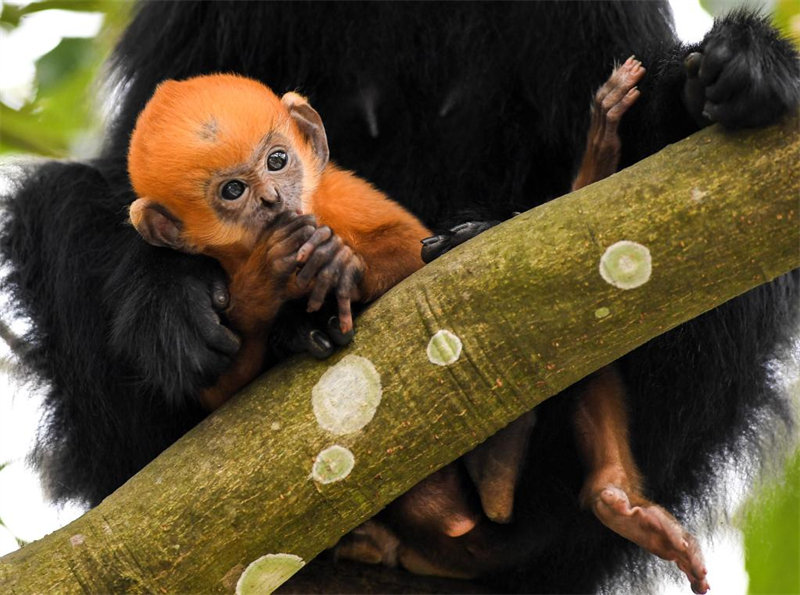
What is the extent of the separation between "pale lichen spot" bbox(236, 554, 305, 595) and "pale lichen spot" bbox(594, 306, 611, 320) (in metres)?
0.65

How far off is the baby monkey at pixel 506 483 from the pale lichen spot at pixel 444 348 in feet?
1.06

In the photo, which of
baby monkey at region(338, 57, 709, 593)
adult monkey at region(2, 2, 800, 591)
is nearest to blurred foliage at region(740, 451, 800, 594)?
adult monkey at region(2, 2, 800, 591)

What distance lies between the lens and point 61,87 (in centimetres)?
418

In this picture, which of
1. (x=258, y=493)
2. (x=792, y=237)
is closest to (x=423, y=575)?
(x=258, y=493)

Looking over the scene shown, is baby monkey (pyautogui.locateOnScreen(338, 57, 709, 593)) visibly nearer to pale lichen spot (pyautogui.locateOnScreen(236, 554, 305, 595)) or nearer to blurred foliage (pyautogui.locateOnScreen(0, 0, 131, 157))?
pale lichen spot (pyautogui.locateOnScreen(236, 554, 305, 595))

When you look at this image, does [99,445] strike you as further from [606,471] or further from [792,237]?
[792,237]

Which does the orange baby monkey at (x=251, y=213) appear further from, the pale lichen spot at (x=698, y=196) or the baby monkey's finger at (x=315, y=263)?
the pale lichen spot at (x=698, y=196)

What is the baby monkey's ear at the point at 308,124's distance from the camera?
2.33 meters

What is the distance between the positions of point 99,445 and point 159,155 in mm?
864

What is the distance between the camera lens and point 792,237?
66.5 inches

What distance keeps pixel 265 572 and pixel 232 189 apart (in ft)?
2.43

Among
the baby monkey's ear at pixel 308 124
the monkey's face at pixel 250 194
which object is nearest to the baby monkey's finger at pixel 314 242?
the monkey's face at pixel 250 194

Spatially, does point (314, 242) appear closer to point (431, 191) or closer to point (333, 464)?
point (333, 464)

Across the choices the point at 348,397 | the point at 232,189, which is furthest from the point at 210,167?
the point at 348,397
